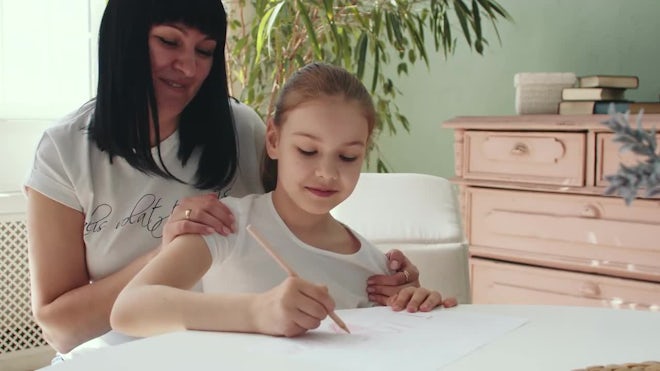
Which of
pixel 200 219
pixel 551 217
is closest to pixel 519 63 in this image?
pixel 551 217

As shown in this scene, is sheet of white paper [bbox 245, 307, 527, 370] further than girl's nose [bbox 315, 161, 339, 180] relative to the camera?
No

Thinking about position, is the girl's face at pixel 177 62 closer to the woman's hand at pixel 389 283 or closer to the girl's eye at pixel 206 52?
the girl's eye at pixel 206 52

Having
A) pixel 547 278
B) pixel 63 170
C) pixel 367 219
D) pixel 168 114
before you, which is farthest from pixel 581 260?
pixel 63 170

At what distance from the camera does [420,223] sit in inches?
69.0

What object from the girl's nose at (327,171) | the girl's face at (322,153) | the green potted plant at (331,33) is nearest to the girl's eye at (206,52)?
the girl's face at (322,153)

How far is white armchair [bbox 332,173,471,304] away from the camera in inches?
66.9

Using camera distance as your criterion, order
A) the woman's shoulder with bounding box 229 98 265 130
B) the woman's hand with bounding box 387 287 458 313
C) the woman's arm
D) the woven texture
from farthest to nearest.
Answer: the woven texture → the woman's shoulder with bounding box 229 98 265 130 → the woman's arm → the woman's hand with bounding box 387 287 458 313

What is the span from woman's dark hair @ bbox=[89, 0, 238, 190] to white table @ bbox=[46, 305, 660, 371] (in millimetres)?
618

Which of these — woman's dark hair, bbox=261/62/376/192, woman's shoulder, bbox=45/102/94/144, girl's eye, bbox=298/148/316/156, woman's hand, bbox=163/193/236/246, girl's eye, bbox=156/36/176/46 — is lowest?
woman's hand, bbox=163/193/236/246

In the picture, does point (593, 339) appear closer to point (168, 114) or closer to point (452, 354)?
point (452, 354)

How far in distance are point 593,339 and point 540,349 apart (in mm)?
82

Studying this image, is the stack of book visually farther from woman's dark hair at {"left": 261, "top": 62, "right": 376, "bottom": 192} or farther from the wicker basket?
woman's dark hair at {"left": 261, "top": 62, "right": 376, "bottom": 192}

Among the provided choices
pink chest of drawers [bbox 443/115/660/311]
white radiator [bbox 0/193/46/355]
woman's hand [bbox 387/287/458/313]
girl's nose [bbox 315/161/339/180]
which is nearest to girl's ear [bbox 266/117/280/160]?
girl's nose [bbox 315/161/339/180]

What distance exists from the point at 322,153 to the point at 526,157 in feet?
→ 5.30
